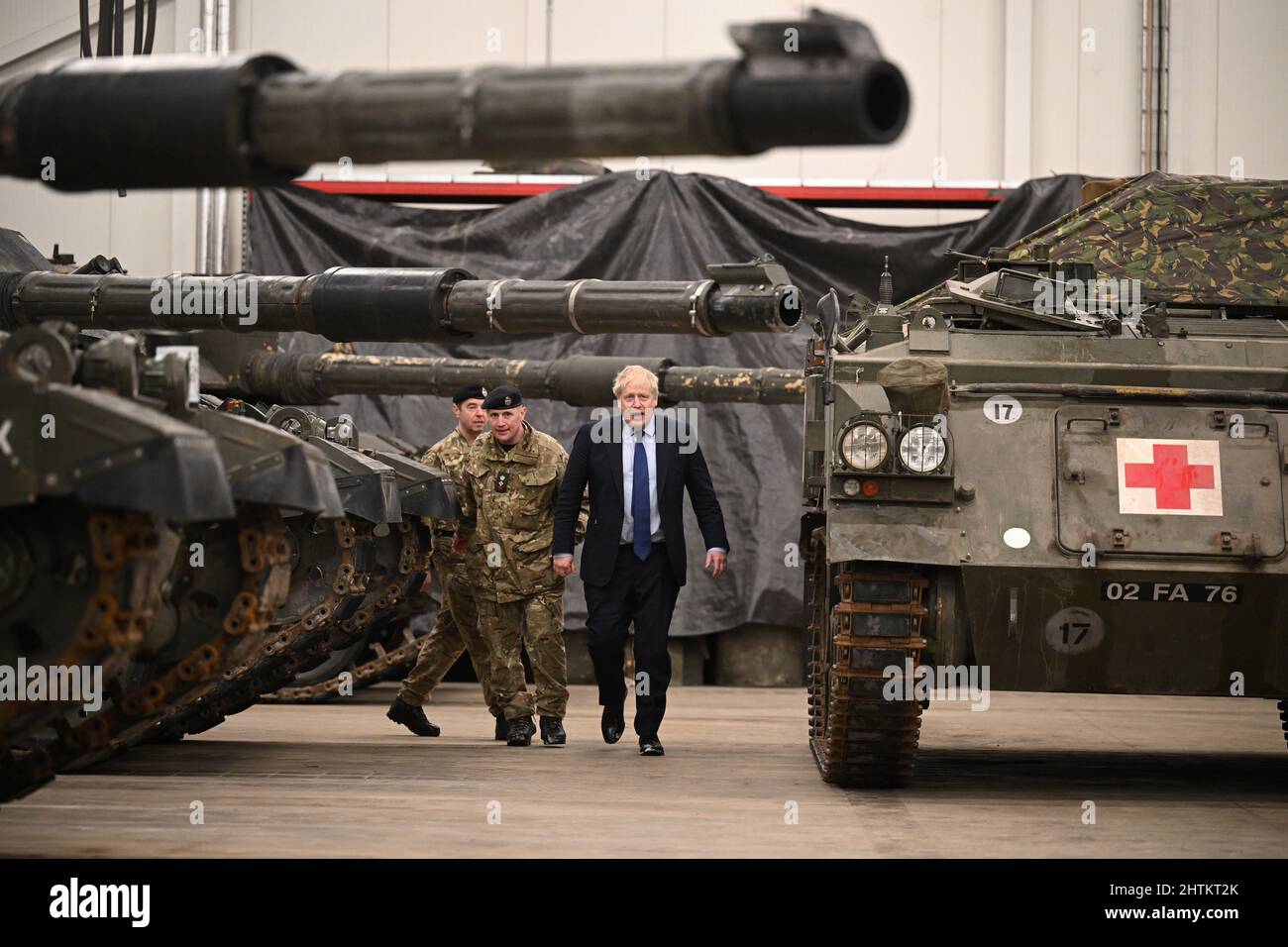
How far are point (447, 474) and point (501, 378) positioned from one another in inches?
38.8

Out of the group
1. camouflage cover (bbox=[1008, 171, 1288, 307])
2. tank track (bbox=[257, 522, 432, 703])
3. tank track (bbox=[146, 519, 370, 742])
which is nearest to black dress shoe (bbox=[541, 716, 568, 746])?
tank track (bbox=[146, 519, 370, 742])

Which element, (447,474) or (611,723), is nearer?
(611,723)

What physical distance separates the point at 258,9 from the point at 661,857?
38.1ft

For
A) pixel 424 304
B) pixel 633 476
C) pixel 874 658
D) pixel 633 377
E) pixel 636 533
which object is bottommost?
pixel 874 658

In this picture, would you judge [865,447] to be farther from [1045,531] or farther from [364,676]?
[364,676]

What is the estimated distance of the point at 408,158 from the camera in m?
3.64

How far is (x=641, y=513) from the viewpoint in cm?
878

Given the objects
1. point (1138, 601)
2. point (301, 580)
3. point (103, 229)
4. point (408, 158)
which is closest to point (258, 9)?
point (103, 229)

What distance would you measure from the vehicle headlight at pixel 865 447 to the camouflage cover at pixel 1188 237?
9.44 ft

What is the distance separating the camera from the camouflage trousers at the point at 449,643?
31.6 ft

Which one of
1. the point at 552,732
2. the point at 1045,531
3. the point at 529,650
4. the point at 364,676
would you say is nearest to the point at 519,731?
the point at 552,732

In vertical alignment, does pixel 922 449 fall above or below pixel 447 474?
above

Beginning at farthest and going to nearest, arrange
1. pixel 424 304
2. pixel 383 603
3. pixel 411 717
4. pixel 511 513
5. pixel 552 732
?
pixel 383 603 < pixel 411 717 < pixel 511 513 < pixel 552 732 < pixel 424 304
